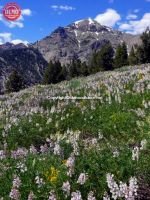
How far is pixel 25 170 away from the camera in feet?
30.5

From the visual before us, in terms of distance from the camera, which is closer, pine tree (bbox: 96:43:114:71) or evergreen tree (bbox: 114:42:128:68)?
evergreen tree (bbox: 114:42:128:68)

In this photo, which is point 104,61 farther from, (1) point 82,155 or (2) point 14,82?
(1) point 82,155

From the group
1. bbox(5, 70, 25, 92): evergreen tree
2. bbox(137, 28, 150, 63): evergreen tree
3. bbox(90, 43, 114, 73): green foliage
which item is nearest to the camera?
bbox(137, 28, 150, 63): evergreen tree

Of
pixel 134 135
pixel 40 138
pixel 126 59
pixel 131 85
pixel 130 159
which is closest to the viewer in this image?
pixel 130 159

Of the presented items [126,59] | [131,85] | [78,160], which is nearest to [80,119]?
[131,85]

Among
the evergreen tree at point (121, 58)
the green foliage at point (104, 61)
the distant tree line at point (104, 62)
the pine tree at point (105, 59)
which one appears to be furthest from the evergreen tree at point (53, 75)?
the evergreen tree at point (121, 58)

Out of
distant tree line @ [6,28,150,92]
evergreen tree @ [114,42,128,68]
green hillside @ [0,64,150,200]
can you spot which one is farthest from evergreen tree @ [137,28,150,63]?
green hillside @ [0,64,150,200]

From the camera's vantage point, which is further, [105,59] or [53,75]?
[53,75]

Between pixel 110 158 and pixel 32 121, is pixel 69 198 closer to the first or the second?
pixel 110 158

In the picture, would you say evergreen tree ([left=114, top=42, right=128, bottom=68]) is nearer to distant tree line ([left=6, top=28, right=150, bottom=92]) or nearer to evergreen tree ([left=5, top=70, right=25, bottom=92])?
distant tree line ([left=6, top=28, right=150, bottom=92])

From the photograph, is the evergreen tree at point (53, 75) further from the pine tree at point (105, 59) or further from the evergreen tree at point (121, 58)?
the evergreen tree at point (121, 58)

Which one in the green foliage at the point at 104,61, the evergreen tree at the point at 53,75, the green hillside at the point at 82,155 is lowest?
the green hillside at the point at 82,155

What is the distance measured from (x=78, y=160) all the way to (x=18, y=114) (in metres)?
8.92

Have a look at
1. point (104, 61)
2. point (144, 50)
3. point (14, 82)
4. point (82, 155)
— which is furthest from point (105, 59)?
point (82, 155)
